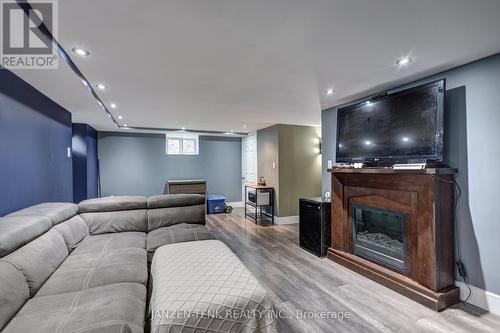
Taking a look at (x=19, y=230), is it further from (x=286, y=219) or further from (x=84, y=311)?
(x=286, y=219)

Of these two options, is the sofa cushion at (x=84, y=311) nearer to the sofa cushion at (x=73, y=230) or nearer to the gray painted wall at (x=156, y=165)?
the sofa cushion at (x=73, y=230)

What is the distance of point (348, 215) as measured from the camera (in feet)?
10.3

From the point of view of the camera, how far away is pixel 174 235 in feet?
9.00

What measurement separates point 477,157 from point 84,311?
129 inches

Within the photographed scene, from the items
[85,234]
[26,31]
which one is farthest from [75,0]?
[85,234]

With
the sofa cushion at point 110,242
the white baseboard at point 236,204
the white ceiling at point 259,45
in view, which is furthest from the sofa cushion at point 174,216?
the white baseboard at point 236,204

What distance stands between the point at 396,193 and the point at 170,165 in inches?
230

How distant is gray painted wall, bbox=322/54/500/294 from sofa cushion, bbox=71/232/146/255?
325 cm

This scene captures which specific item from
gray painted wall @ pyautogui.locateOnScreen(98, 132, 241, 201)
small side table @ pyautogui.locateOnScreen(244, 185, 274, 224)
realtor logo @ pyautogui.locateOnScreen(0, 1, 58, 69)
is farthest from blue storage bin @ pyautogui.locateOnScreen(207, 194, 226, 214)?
realtor logo @ pyautogui.locateOnScreen(0, 1, 58, 69)

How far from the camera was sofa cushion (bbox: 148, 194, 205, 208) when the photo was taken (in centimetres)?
329

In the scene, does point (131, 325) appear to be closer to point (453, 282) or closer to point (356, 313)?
point (356, 313)

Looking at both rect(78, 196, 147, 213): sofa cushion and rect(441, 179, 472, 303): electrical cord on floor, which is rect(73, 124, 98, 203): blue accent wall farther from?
rect(441, 179, 472, 303): electrical cord on floor

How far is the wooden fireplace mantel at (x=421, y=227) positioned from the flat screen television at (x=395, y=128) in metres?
0.21

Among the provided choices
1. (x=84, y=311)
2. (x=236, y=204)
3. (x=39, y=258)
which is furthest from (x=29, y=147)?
(x=236, y=204)
